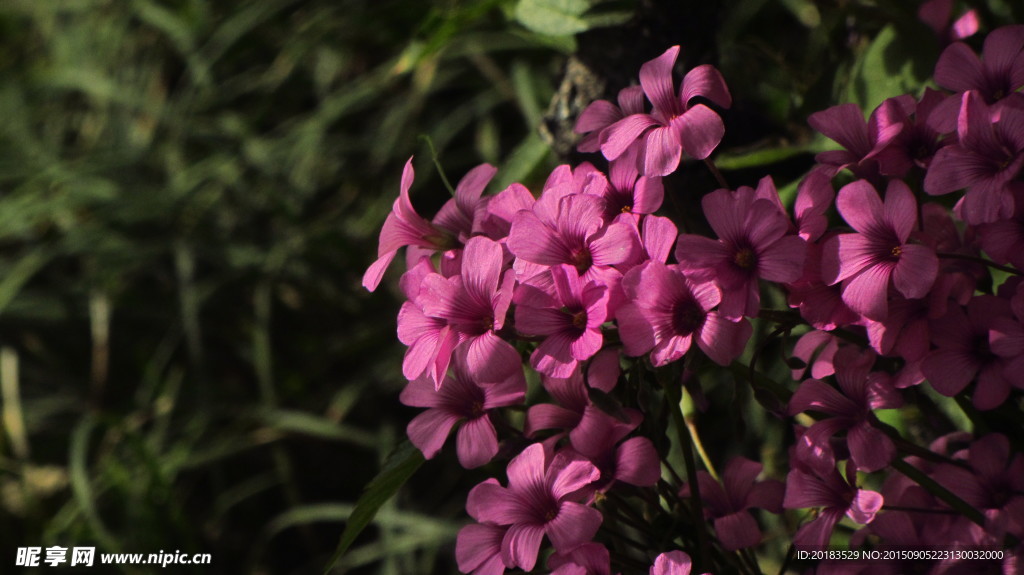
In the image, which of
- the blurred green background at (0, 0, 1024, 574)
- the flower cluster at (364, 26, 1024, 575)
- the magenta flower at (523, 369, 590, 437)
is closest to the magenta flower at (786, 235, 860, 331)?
the flower cluster at (364, 26, 1024, 575)

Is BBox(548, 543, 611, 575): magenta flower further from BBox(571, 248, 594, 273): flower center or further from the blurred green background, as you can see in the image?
the blurred green background

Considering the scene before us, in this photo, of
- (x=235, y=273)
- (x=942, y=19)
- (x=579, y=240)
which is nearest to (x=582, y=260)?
(x=579, y=240)

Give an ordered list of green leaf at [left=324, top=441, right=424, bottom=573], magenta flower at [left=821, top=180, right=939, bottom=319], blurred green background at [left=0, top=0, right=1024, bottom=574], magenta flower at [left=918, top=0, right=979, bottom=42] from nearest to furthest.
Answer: magenta flower at [left=821, top=180, right=939, bottom=319] < green leaf at [left=324, top=441, right=424, bottom=573] < magenta flower at [left=918, top=0, right=979, bottom=42] < blurred green background at [left=0, top=0, right=1024, bottom=574]

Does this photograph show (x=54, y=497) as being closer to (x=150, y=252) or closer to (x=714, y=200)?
(x=150, y=252)

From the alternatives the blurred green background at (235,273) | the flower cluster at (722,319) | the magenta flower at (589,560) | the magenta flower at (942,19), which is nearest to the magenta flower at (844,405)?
the flower cluster at (722,319)

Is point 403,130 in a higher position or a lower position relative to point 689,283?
higher

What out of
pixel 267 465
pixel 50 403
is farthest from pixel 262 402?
pixel 50 403
